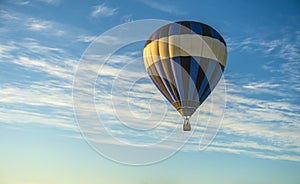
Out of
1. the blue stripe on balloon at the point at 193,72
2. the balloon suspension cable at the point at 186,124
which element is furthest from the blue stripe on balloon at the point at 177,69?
the balloon suspension cable at the point at 186,124

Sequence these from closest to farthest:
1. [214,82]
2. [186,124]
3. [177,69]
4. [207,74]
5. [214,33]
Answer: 1. [186,124]
2. [177,69]
3. [207,74]
4. [214,33]
5. [214,82]

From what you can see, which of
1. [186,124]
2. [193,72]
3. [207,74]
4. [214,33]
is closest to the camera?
[186,124]

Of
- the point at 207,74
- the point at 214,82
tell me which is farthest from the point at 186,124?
the point at 214,82

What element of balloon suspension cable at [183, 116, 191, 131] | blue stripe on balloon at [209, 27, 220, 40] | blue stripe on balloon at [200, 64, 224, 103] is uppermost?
blue stripe on balloon at [209, 27, 220, 40]

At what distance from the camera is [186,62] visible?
47125 mm

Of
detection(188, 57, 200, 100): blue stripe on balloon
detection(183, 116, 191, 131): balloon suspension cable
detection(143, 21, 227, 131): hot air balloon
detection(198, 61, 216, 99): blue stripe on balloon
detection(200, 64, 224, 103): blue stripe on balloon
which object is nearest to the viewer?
detection(183, 116, 191, 131): balloon suspension cable

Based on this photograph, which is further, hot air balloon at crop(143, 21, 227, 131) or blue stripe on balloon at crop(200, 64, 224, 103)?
blue stripe on balloon at crop(200, 64, 224, 103)

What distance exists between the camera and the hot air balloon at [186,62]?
4672 cm

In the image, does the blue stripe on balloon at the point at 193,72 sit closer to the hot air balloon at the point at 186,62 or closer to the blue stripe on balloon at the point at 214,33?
the hot air balloon at the point at 186,62

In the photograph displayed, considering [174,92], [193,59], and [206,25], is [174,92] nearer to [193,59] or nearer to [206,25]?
[193,59]

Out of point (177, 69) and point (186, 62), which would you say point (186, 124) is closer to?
point (177, 69)

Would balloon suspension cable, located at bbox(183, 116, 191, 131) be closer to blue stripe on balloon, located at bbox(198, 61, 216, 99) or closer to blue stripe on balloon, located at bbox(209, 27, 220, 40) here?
blue stripe on balloon, located at bbox(198, 61, 216, 99)

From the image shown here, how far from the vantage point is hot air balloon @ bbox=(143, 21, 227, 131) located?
4672cm

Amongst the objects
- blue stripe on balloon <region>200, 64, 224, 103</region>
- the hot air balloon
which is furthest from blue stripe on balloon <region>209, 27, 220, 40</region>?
blue stripe on balloon <region>200, 64, 224, 103</region>
